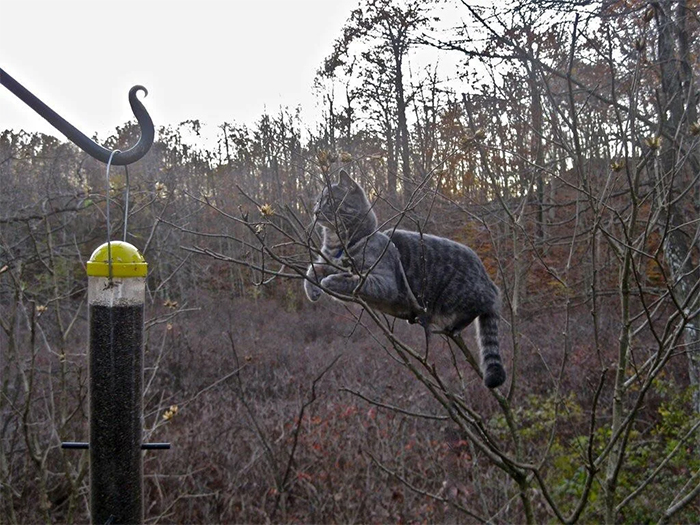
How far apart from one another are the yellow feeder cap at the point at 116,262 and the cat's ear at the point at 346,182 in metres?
1.17

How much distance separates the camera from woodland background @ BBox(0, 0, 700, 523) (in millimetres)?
2250

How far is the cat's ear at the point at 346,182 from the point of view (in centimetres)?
256

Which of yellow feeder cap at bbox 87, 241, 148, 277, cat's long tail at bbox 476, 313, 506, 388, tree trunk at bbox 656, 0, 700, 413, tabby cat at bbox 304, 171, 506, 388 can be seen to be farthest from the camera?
tree trunk at bbox 656, 0, 700, 413

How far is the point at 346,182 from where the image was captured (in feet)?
8.87

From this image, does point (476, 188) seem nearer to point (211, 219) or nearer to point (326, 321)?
point (326, 321)

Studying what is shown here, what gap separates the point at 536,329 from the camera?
36.0 feet

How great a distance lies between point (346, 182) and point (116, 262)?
137cm

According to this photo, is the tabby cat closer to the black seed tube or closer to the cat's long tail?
the cat's long tail

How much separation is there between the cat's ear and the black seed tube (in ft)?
3.77

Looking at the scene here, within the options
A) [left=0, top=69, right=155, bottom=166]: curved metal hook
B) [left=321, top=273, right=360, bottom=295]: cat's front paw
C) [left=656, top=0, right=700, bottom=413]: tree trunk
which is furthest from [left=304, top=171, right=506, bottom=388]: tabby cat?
[left=656, top=0, right=700, bottom=413]: tree trunk

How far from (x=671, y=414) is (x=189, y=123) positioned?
571 inches

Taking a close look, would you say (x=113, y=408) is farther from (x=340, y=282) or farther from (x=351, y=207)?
(x=351, y=207)

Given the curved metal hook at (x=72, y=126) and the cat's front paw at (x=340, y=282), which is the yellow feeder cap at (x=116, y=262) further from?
the cat's front paw at (x=340, y=282)

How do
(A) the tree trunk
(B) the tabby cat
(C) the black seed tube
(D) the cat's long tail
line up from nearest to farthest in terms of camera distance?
(C) the black seed tube → (D) the cat's long tail → (B) the tabby cat → (A) the tree trunk
